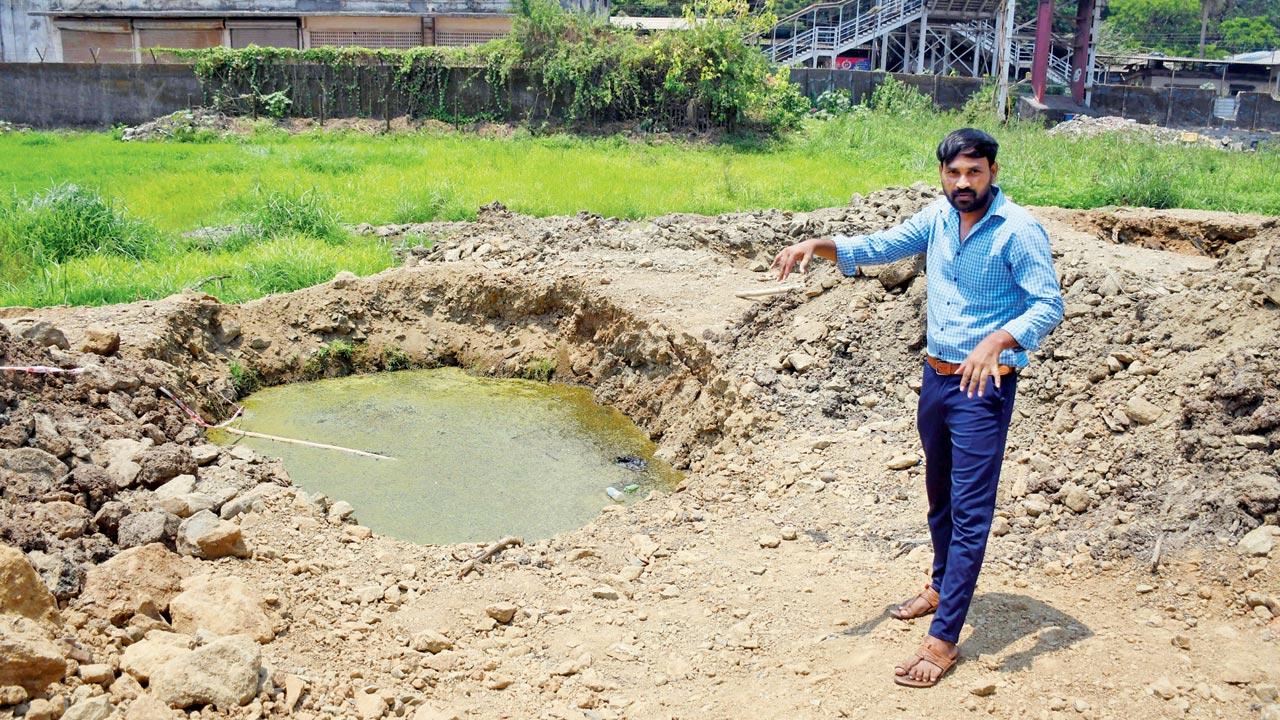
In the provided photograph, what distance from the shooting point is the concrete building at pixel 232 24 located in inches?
938

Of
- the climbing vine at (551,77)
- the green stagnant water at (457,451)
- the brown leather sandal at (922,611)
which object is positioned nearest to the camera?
the brown leather sandal at (922,611)

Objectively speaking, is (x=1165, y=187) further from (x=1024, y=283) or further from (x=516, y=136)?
(x=516, y=136)

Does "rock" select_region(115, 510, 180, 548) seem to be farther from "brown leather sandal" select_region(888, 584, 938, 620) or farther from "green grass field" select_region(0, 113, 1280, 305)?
"green grass field" select_region(0, 113, 1280, 305)

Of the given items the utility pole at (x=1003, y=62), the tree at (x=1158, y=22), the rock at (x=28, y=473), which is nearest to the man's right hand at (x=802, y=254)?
the rock at (x=28, y=473)

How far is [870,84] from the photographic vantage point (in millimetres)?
21359

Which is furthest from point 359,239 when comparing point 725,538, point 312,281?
point 725,538

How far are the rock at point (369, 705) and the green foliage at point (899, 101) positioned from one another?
53.6ft

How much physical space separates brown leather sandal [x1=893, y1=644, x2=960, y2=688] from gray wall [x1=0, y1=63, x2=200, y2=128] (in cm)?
1892

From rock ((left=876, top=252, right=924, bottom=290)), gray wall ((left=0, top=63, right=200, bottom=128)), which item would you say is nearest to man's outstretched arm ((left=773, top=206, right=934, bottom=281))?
rock ((left=876, top=252, right=924, bottom=290))

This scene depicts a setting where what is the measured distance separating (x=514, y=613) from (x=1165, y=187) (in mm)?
8764

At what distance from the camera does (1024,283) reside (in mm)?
3371

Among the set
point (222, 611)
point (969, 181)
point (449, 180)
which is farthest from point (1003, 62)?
point (222, 611)

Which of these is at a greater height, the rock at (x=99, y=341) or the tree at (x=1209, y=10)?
the tree at (x=1209, y=10)

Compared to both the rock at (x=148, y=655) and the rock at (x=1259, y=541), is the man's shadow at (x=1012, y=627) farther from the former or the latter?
the rock at (x=148, y=655)
